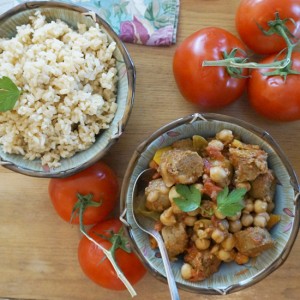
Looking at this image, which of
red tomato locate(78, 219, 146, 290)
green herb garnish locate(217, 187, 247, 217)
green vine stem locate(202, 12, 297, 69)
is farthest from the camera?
red tomato locate(78, 219, 146, 290)

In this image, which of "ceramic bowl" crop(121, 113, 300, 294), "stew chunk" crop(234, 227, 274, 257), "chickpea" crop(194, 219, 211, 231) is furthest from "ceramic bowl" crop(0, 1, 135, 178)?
"stew chunk" crop(234, 227, 274, 257)

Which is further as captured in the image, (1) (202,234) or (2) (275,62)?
(2) (275,62)

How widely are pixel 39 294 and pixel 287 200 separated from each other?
2.63 feet

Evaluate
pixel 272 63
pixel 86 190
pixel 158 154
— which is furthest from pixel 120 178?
pixel 272 63

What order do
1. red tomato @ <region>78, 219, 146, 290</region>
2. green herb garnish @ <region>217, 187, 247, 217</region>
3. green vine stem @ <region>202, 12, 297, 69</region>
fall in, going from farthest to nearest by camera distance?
red tomato @ <region>78, 219, 146, 290</region>, green vine stem @ <region>202, 12, 297, 69</region>, green herb garnish @ <region>217, 187, 247, 217</region>

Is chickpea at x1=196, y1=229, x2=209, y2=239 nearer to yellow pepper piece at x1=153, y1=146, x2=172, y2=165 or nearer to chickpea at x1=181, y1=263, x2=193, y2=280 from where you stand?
chickpea at x1=181, y1=263, x2=193, y2=280

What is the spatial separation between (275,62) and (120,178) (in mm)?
576

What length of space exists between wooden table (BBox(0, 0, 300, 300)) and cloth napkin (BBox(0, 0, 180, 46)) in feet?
0.10

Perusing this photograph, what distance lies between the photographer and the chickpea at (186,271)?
44.8 inches

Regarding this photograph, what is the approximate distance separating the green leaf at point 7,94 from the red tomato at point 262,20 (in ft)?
2.18

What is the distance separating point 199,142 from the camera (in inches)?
46.8

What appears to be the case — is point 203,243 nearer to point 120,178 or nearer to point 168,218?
point 168,218

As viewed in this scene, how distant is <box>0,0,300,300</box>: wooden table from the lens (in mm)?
1374

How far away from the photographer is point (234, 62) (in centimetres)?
118
